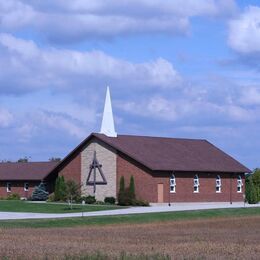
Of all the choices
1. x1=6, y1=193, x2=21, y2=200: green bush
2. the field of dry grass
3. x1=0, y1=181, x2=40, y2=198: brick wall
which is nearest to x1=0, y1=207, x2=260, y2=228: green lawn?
the field of dry grass

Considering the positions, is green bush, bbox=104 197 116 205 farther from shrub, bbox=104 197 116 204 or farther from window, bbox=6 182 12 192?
window, bbox=6 182 12 192

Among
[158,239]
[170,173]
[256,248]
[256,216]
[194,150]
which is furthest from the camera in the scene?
[194,150]

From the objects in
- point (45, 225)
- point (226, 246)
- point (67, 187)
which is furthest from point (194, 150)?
point (226, 246)

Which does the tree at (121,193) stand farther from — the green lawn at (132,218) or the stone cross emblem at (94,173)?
the green lawn at (132,218)

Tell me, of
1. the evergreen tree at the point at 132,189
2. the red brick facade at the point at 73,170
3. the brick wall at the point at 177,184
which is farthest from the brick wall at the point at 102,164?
the evergreen tree at the point at 132,189

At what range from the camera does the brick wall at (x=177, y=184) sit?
71438 mm

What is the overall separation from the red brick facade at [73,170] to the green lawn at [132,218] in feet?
68.1

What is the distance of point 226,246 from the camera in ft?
90.6

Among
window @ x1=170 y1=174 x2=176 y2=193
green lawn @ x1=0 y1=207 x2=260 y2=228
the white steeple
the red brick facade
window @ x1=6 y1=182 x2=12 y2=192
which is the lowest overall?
green lawn @ x1=0 y1=207 x2=260 y2=228

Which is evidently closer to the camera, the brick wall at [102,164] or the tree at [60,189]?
the brick wall at [102,164]

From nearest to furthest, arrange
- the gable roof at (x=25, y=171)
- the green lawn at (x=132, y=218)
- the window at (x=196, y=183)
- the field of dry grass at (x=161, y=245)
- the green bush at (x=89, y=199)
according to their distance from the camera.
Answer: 1. the field of dry grass at (x=161, y=245)
2. the green lawn at (x=132, y=218)
3. the green bush at (x=89, y=199)
4. the window at (x=196, y=183)
5. the gable roof at (x=25, y=171)

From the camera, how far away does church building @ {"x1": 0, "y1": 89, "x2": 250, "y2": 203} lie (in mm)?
71875

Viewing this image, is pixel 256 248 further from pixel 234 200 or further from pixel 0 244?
pixel 234 200

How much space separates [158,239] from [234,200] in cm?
4811
